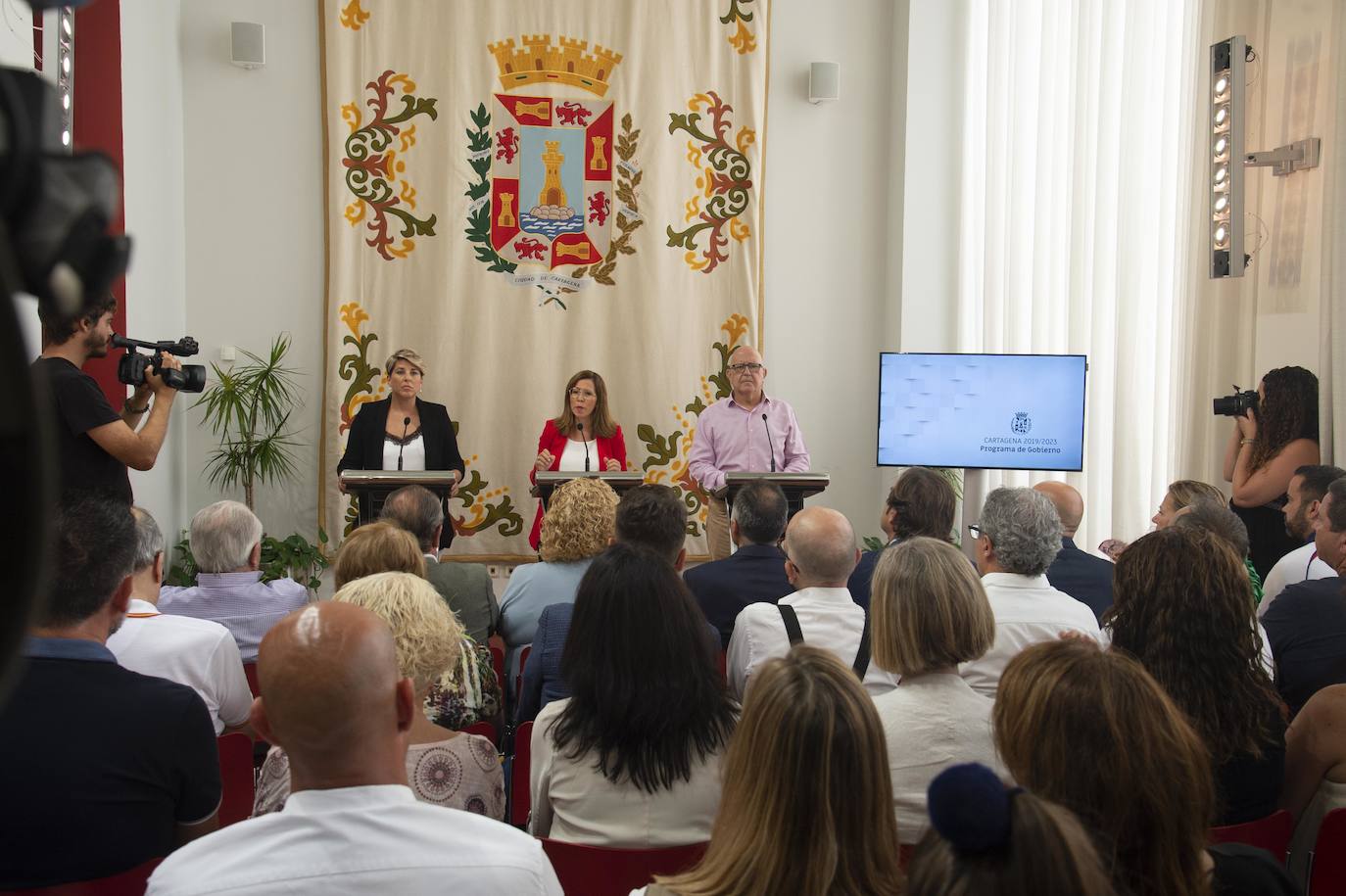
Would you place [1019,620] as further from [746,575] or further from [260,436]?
[260,436]

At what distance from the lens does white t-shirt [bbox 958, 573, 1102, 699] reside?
2.92 meters

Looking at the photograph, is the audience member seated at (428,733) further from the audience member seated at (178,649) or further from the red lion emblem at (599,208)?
the red lion emblem at (599,208)

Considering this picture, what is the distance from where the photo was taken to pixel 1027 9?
22.1ft

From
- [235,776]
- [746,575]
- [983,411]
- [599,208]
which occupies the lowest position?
[235,776]

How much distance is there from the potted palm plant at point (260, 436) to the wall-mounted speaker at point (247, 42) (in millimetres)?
1629

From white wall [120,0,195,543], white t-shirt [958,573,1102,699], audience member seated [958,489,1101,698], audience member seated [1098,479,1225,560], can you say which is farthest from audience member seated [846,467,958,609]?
white wall [120,0,195,543]

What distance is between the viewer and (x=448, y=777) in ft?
7.43

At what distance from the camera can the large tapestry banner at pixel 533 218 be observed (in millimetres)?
6906

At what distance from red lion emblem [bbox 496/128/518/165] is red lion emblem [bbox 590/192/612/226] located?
1.85ft

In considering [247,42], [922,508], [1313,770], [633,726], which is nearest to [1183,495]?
[922,508]

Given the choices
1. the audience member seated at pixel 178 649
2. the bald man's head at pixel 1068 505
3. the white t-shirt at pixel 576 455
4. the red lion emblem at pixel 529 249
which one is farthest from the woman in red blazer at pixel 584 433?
the audience member seated at pixel 178 649

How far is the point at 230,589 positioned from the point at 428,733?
135cm

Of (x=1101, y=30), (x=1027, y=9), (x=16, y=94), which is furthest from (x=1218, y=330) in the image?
(x=16, y=94)

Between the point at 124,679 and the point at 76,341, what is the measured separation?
181 cm
